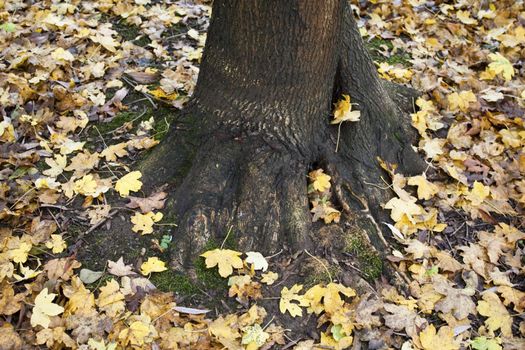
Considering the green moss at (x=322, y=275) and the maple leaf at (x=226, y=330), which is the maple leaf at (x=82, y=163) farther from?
the green moss at (x=322, y=275)

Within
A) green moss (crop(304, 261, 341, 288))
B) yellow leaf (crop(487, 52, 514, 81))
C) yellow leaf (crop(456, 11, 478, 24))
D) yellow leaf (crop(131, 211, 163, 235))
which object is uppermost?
yellow leaf (crop(456, 11, 478, 24))

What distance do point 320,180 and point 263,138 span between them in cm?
47

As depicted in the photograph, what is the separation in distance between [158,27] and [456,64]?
3.03 metres

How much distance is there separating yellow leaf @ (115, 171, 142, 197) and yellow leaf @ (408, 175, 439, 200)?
1.86 m

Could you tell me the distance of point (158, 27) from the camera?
505 cm

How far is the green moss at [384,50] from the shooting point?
191 inches

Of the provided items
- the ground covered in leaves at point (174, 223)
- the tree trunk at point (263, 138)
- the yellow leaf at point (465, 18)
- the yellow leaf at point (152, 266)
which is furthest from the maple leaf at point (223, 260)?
the yellow leaf at point (465, 18)

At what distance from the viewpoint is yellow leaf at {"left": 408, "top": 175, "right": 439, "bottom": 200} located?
346 centimetres

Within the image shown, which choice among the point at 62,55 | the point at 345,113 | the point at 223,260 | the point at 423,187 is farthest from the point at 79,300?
the point at 62,55

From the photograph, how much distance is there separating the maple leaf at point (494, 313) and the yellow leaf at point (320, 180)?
1.15m

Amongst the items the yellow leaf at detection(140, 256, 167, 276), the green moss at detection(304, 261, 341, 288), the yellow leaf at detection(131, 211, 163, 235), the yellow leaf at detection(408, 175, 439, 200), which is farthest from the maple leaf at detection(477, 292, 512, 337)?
the yellow leaf at detection(131, 211, 163, 235)

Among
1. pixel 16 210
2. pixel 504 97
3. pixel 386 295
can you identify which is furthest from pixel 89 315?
pixel 504 97

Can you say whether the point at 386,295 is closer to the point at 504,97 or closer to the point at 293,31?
the point at 293,31

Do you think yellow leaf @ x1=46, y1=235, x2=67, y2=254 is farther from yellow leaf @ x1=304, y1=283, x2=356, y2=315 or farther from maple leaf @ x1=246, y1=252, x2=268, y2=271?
yellow leaf @ x1=304, y1=283, x2=356, y2=315
